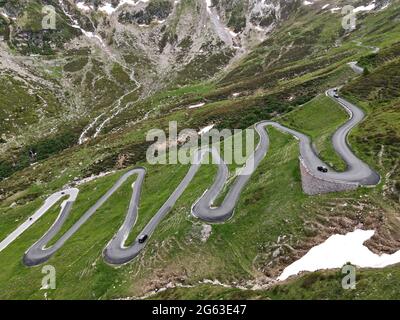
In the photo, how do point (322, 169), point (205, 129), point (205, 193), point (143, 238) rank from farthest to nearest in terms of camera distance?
1. point (205, 129)
2. point (205, 193)
3. point (143, 238)
4. point (322, 169)

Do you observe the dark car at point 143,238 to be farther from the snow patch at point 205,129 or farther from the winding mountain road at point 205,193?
the snow patch at point 205,129

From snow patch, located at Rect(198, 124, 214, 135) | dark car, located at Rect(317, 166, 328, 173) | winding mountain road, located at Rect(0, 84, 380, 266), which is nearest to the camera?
winding mountain road, located at Rect(0, 84, 380, 266)

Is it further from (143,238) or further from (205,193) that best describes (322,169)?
(143,238)

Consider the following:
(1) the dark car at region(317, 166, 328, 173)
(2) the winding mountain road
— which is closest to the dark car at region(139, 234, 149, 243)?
(2) the winding mountain road

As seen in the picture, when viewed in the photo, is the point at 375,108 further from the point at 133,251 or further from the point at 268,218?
the point at 133,251

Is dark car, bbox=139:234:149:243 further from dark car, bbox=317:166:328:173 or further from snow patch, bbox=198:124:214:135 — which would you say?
snow patch, bbox=198:124:214:135

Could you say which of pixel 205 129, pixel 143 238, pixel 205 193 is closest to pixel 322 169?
pixel 205 193

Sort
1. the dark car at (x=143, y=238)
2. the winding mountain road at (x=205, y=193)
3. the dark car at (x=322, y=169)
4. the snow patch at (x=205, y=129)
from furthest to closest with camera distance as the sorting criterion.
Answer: the snow patch at (x=205, y=129) → the dark car at (x=143, y=238) → the dark car at (x=322, y=169) → the winding mountain road at (x=205, y=193)

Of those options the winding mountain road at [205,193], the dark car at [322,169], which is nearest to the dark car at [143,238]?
the winding mountain road at [205,193]

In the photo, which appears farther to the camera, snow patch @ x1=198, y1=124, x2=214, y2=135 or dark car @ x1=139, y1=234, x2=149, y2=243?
snow patch @ x1=198, y1=124, x2=214, y2=135
